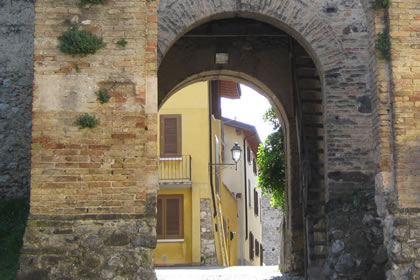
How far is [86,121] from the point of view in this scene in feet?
24.1

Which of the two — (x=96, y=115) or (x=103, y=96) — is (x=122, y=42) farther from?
(x=96, y=115)

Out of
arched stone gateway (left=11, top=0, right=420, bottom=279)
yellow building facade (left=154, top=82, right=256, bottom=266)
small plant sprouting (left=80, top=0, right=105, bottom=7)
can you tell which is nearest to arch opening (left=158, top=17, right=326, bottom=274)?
arched stone gateway (left=11, top=0, right=420, bottom=279)

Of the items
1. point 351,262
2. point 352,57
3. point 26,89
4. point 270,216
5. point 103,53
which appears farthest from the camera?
point 270,216

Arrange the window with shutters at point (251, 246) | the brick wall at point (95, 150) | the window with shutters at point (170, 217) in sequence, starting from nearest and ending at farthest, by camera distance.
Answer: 1. the brick wall at point (95, 150)
2. the window with shutters at point (170, 217)
3. the window with shutters at point (251, 246)

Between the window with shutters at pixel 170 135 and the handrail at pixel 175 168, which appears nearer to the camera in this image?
the handrail at pixel 175 168

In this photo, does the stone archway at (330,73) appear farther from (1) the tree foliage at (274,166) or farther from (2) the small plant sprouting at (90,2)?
(1) the tree foliage at (274,166)

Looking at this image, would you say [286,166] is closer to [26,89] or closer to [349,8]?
[349,8]

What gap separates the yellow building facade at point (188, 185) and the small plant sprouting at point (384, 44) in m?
13.3

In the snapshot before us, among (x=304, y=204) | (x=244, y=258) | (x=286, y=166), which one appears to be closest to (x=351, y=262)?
(x=304, y=204)

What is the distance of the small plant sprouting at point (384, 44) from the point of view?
7.66m

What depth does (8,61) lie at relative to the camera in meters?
13.0

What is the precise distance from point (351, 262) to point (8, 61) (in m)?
7.07

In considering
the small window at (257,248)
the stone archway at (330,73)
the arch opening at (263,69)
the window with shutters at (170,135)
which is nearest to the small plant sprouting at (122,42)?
the stone archway at (330,73)

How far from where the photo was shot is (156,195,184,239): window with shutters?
20688 millimetres
